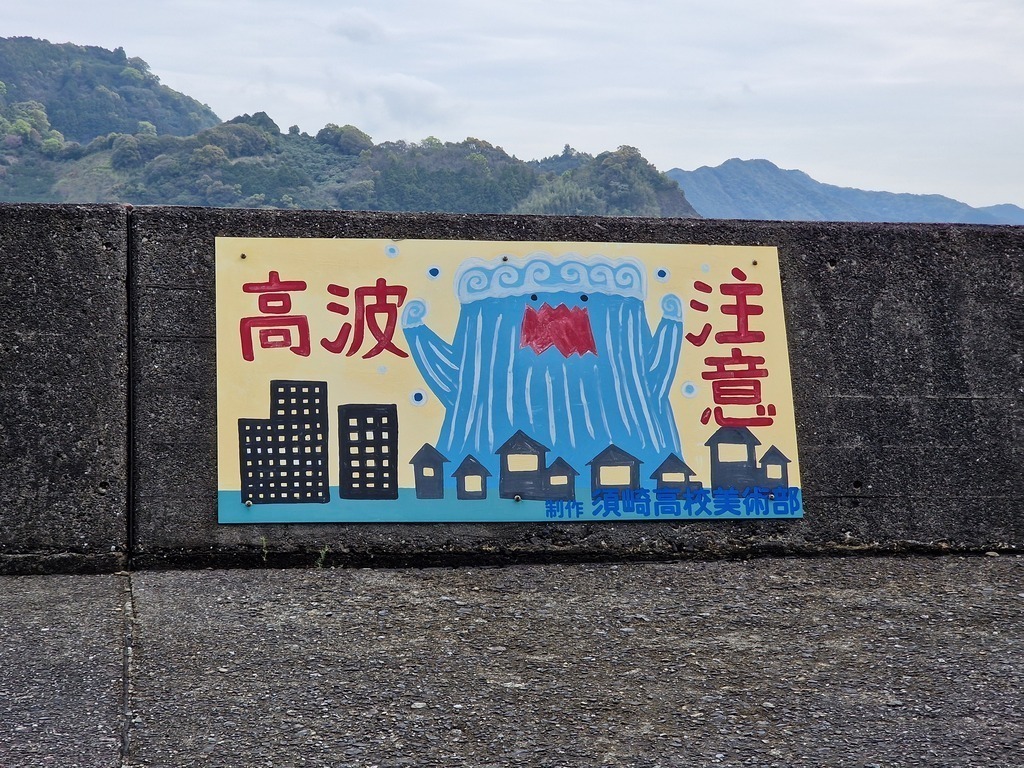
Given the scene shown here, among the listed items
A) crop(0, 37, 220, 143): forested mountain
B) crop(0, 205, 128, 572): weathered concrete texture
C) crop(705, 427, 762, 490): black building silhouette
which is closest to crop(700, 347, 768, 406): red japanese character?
crop(705, 427, 762, 490): black building silhouette

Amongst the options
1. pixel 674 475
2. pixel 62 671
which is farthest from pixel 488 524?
pixel 62 671

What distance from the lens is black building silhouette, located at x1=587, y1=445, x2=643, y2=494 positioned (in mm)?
4105

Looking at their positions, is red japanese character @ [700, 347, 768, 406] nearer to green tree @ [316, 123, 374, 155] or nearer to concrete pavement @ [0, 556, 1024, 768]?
concrete pavement @ [0, 556, 1024, 768]

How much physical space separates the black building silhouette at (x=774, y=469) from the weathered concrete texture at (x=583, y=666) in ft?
1.21

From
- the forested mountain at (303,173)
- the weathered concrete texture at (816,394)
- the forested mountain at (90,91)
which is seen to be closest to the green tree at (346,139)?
the forested mountain at (303,173)

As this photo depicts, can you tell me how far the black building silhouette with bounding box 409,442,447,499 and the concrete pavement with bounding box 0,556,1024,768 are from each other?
12.3 inches

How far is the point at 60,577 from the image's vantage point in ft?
12.5

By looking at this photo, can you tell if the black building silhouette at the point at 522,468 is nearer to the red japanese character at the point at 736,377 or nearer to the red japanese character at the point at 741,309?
the red japanese character at the point at 736,377

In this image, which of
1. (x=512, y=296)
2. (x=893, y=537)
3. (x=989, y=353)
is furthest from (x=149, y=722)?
(x=989, y=353)

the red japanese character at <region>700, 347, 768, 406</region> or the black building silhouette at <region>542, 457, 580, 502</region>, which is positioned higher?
the red japanese character at <region>700, 347, 768, 406</region>

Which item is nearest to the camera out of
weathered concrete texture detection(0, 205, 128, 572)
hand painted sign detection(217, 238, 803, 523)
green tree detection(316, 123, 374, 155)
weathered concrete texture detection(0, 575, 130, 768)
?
weathered concrete texture detection(0, 575, 130, 768)

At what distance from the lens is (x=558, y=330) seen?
4.18 meters

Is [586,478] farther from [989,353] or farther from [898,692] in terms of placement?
[989,353]

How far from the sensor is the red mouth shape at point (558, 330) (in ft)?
13.6
